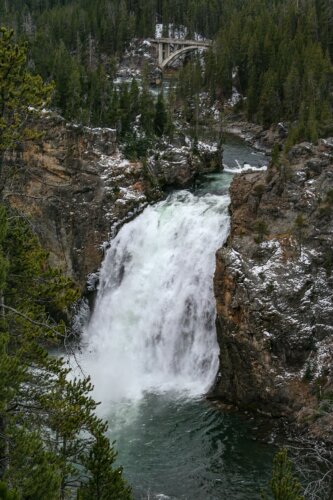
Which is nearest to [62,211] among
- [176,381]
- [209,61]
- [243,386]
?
[176,381]

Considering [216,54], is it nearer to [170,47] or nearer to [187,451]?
[170,47]

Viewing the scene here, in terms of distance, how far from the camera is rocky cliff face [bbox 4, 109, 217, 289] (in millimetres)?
38094

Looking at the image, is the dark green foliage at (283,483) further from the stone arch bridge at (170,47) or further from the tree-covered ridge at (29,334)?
the stone arch bridge at (170,47)

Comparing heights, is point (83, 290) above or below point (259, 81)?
below

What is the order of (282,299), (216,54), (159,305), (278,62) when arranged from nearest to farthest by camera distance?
(282,299) → (159,305) → (278,62) → (216,54)

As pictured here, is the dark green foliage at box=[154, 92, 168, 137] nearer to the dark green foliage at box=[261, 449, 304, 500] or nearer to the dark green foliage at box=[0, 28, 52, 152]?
the dark green foliage at box=[0, 28, 52, 152]

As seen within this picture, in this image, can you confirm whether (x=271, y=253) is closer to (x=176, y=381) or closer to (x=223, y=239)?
(x=223, y=239)

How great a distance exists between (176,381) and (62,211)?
47.6 ft

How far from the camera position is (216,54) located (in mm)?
84188

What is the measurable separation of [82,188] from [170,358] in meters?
13.9

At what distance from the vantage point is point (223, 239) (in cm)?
3272

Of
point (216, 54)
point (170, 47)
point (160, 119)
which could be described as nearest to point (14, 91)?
point (160, 119)

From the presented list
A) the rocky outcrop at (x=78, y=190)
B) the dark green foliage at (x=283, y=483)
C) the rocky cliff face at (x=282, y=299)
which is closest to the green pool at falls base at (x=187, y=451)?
the rocky cliff face at (x=282, y=299)

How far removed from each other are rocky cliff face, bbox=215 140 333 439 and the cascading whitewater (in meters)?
2.50
